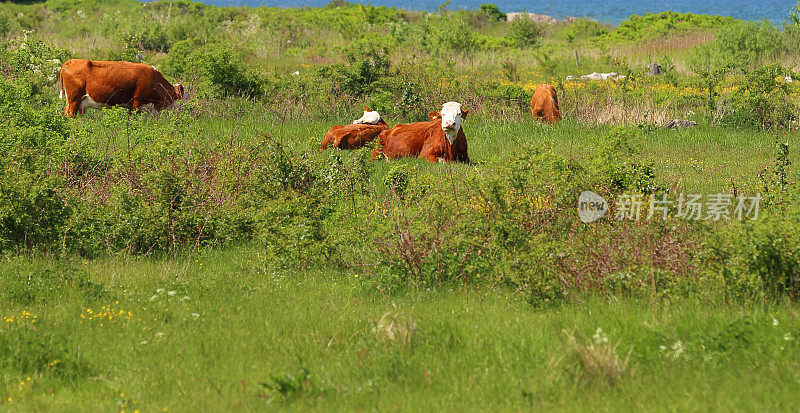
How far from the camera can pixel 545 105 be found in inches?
773

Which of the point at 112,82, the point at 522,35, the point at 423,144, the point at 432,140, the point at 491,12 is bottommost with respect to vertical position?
the point at 423,144

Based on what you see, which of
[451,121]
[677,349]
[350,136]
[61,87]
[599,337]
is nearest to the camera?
[677,349]

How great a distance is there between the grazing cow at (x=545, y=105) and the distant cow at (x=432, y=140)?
4.69 metres

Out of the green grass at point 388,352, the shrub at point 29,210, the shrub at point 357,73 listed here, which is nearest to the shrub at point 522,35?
the shrub at point 357,73

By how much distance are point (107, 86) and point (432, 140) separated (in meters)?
8.32

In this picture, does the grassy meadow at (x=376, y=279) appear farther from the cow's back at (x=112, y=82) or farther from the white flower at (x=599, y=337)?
the cow's back at (x=112, y=82)

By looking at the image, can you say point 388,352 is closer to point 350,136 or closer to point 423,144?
point 423,144

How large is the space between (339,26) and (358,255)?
39026 millimetres

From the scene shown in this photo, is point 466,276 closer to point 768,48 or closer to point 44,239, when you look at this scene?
point 44,239

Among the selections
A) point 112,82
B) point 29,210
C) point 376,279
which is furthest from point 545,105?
point 29,210

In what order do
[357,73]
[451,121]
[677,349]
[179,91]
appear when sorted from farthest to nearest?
[357,73]
[179,91]
[451,121]
[677,349]

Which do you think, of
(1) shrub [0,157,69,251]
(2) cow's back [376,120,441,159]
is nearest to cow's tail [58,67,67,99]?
(2) cow's back [376,120,441,159]

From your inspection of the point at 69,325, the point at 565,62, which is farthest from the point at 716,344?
the point at 565,62

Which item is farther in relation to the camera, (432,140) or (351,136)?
(351,136)
